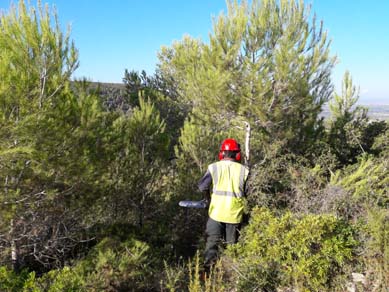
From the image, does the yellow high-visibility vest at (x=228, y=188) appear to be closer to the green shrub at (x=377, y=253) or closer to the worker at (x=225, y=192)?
the worker at (x=225, y=192)

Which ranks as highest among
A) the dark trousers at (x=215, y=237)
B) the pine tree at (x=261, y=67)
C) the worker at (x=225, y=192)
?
the pine tree at (x=261, y=67)

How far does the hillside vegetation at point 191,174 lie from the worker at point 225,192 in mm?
227

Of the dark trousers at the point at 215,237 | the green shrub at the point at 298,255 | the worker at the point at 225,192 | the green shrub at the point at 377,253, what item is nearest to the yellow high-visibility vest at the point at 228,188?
the worker at the point at 225,192

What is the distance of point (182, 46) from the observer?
1003 centimetres

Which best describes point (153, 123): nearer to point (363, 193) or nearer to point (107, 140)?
point (107, 140)

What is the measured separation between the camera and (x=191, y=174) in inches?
239

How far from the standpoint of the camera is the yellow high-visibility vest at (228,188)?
3.43m

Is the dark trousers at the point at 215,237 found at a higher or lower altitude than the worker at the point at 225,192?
lower

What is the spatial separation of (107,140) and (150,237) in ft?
6.26

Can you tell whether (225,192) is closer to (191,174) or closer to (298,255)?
(298,255)

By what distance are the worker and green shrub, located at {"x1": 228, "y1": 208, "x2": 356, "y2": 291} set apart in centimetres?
35

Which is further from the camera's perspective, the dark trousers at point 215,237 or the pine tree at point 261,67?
the pine tree at point 261,67

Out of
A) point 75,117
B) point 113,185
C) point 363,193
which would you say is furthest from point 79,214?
point 363,193

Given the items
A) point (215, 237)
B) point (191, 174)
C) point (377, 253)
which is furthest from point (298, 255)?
point (191, 174)
